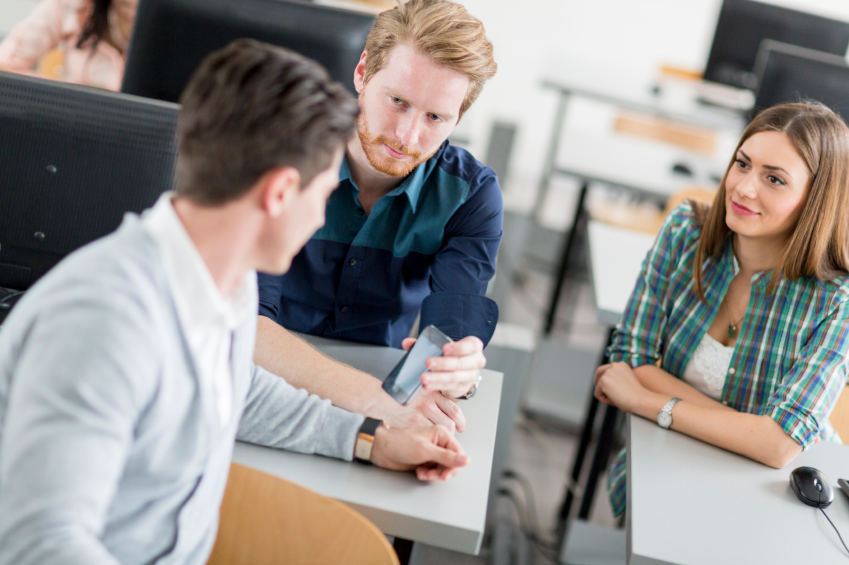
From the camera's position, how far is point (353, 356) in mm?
1634

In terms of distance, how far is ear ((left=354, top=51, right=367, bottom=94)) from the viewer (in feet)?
5.45

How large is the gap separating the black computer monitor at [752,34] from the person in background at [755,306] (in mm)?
2280

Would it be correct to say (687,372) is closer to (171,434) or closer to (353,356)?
(353,356)

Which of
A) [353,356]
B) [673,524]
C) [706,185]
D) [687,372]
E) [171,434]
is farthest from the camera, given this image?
[706,185]

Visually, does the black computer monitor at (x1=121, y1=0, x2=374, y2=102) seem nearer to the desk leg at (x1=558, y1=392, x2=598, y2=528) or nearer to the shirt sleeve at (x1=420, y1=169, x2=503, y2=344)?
the shirt sleeve at (x1=420, y1=169, x2=503, y2=344)

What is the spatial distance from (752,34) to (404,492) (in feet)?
11.8

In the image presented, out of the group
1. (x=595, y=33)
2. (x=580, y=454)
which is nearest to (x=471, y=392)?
(x=580, y=454)

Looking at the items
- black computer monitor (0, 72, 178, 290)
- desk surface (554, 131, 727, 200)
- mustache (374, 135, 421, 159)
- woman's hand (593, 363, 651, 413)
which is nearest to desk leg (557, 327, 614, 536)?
woman's hand (593, 363, 651, 413)

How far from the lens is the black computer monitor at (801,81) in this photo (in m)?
2.71

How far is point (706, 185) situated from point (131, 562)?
10.4 ft

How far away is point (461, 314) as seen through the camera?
1621 millimetres

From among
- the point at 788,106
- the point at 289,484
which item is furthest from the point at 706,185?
the point at 289,484

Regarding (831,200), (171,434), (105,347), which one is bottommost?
(171,434)

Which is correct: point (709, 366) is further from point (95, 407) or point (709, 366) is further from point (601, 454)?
point (95, 407)
